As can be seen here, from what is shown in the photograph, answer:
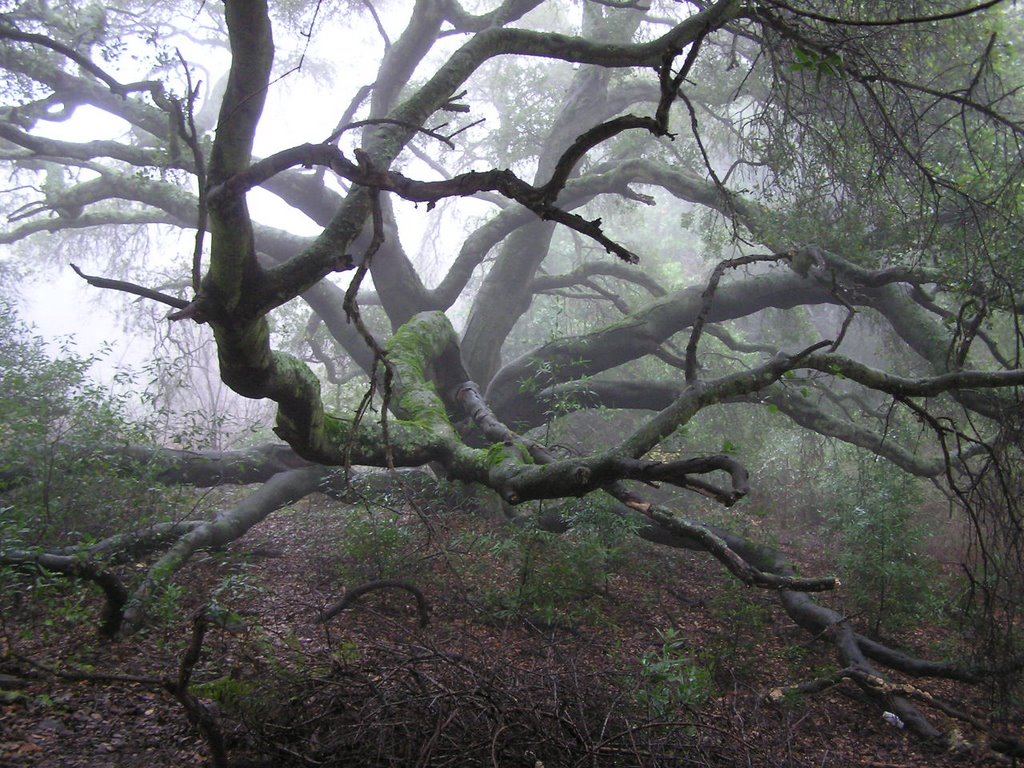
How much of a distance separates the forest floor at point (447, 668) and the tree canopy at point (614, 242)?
1.52ft

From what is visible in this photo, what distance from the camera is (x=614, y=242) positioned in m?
2.35

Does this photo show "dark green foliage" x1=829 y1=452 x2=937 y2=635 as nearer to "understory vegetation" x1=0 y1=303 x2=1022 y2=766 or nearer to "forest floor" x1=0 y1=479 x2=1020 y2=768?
"understory vegetation" x1=0 y1=303 x2=1022 y2=766

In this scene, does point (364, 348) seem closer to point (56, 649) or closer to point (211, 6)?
point (56, 649)

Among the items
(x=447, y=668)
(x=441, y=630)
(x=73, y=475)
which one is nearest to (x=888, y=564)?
(x=441, y=630)

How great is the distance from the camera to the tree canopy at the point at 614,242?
3562 millimetres

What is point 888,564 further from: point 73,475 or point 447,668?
point 73,475

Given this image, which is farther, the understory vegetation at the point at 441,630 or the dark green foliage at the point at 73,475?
the dark green foliage at the point at 73,475

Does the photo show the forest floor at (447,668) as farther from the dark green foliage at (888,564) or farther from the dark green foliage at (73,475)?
the dark green foliage at (73,475)

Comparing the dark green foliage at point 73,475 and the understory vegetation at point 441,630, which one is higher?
the dark green foliage at point 73,475

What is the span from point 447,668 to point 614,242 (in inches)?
87.6

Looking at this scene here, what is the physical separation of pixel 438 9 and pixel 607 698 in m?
9.85

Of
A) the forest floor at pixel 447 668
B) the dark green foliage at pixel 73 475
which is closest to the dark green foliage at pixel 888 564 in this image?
the forest floor at pixel 447 668

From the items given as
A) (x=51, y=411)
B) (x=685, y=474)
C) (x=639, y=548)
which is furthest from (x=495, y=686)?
(x=51, y=411)

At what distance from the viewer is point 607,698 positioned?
10.9 ft
